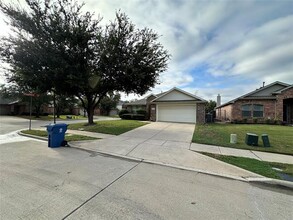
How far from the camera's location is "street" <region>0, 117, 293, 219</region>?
114 inches

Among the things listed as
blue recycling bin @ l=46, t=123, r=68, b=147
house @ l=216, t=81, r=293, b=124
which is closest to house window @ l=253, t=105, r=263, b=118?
house @ l=216, t=81, r=293, b=124

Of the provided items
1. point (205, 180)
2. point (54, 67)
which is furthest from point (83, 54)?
point (205, 180)

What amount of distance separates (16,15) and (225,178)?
1625cm

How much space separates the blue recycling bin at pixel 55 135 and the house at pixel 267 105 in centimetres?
2010

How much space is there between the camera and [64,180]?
414cm

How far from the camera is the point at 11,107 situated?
127 ft

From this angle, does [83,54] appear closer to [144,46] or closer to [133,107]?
[144,46]

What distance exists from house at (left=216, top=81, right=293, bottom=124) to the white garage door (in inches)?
208

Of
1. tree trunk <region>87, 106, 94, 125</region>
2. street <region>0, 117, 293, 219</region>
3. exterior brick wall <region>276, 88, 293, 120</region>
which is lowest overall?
street <region>0, 117, 293, 219</region>

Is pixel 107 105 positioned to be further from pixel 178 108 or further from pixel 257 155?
pixel 257 155

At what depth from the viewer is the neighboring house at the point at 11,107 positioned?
3748 cm

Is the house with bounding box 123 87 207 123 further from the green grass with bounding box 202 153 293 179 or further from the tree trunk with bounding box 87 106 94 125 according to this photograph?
the green grass with bounding box 202 153 293 179

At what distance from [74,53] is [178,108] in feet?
45.0

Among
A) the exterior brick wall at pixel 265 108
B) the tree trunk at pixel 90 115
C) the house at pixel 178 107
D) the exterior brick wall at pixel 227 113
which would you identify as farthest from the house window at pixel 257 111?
the tree trunk at pixel 90 115
